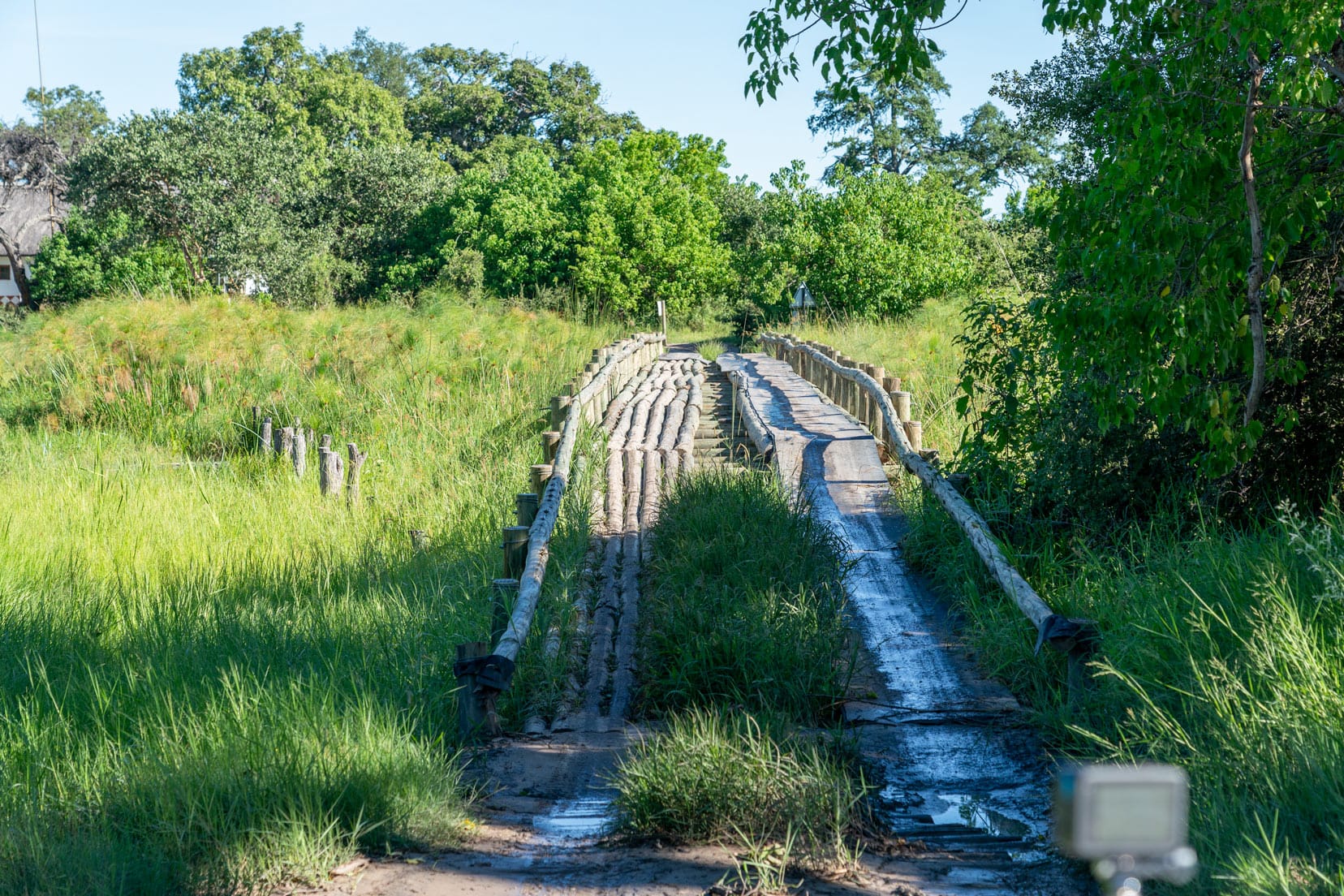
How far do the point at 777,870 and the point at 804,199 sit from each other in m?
28.2

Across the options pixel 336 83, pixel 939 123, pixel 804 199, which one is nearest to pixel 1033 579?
pixel 804 199

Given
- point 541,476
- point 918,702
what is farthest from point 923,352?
point 918,702

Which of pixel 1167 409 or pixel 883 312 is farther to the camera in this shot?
pixel 883 312

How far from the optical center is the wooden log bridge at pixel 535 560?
4465mm

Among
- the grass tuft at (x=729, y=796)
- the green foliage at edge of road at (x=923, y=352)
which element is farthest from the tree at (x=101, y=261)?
the grass tuft at (x=729, y=796)

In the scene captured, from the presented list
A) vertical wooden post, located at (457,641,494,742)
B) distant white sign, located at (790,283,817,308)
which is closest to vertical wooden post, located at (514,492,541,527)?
vertical wooden post, located at (457,641,494,742)

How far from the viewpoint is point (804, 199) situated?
30156 millimetres

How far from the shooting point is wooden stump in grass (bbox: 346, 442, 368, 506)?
1050cm

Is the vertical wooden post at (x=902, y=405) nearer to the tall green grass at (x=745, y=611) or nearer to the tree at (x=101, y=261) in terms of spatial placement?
the tall green grass at (x=745, y=611)

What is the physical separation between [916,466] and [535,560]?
367 centimetres

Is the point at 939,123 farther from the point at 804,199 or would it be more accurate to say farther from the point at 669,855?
the point at 669,855

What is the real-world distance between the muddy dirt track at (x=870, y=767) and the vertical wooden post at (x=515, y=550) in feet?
1.70

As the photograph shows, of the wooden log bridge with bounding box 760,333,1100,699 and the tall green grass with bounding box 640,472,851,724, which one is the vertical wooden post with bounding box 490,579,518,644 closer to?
the tall green grass with bounding box 640,472,851,724

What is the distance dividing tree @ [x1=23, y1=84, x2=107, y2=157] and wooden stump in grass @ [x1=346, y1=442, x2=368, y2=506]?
52558 millimetres
